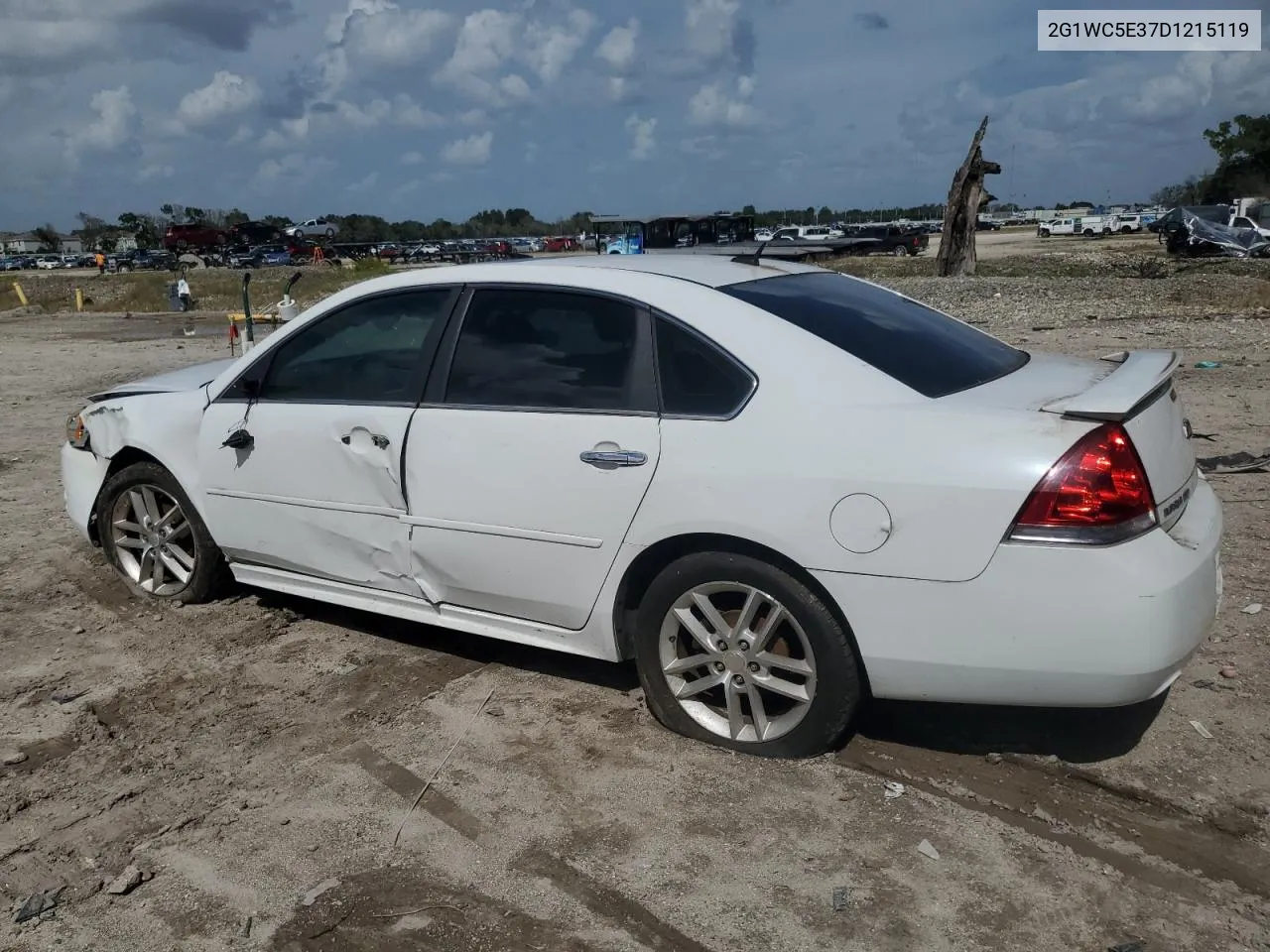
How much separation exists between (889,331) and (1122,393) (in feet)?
2.81

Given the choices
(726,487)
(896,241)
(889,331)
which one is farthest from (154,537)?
(896,241)

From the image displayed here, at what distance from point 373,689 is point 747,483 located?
1.89 metres

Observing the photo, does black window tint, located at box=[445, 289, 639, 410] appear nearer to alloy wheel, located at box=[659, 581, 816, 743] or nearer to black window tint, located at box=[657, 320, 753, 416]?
black window tint, located at box=[657, 320, 753, 416]

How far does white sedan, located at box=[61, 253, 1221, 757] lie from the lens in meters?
3.05

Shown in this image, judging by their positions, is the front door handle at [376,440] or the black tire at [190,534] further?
the black tire at [190,534]

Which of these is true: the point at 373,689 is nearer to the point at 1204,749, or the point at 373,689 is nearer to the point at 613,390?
the point at 613,390

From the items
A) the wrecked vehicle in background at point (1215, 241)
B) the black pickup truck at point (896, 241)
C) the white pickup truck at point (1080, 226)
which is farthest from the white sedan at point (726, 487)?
the white pickup truck at point (1080, 226)

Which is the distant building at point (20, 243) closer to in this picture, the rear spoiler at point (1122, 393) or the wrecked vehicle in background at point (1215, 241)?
the wrecked vehicle in background at point (1215, 241)

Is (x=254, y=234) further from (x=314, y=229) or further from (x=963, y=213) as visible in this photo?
(x=963, y=213)

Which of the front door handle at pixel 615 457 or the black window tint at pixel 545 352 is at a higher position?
the black window tint at pixel 545 352

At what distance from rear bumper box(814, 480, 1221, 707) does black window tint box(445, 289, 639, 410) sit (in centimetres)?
108

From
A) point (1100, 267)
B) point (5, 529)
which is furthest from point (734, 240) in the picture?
point (5, 529)

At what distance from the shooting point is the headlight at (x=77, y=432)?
17.8ft

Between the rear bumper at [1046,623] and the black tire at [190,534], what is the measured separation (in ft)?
10.2
